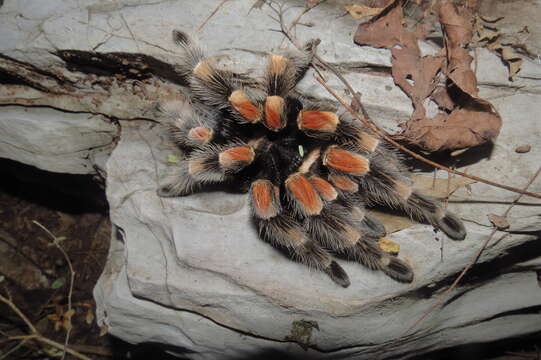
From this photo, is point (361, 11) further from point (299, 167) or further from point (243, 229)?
point (243, 229)

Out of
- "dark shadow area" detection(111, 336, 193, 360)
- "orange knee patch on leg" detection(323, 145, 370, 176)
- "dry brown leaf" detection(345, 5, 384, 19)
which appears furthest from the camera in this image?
"dark shadow area" detection(111, 336, 193, 360)

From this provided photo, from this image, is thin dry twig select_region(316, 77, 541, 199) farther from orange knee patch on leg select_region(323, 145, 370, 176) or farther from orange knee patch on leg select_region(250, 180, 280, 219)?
orange knee patch on leg select_region(250, 180, 280, 219)

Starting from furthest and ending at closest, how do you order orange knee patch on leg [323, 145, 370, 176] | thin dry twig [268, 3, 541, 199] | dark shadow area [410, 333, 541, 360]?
dark shadow area [410, 333, 541, 360]
thin dry twig [268, 3, 541, 199]
orange knee patch on leg [323, 145, 370, 176]

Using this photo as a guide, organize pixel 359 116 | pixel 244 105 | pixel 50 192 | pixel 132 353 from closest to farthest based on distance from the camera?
1. pixel 244 105
2. pixel 359 116
3. pixel 132 353
4. pixel 50 192

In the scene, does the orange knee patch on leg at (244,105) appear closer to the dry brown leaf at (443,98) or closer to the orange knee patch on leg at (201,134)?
the orange knee patch on leg at (201,134)

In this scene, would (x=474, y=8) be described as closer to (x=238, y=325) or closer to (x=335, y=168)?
(x=335, y=168)

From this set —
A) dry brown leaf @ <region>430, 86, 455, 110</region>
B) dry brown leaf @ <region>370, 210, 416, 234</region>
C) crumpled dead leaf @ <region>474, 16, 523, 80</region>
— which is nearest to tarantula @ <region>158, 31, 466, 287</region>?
dry brown leaf @ <region>370, 210, 416, 234</region>

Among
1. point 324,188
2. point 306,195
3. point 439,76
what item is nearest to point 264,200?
point 306,195
